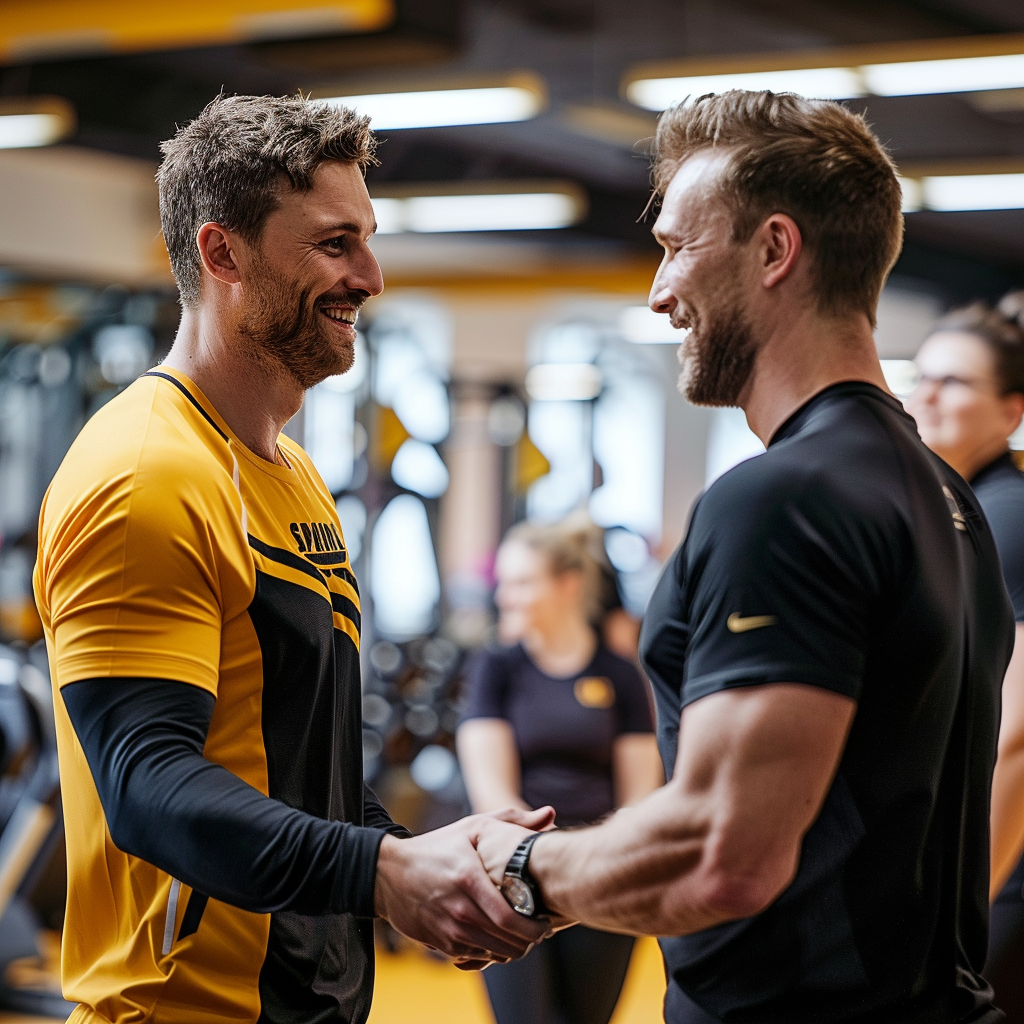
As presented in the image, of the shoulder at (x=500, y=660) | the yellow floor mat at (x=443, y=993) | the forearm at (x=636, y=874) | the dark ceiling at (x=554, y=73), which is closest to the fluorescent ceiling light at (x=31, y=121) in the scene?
the dark ceiling at (x=554, y=73)

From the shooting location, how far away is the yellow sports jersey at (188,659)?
143 cm

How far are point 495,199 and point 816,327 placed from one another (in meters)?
6.35

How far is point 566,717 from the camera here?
3836mm

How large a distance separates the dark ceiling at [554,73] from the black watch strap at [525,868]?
14.4ft

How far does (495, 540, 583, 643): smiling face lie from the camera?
4059 millimetres

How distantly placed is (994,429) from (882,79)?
2585mm

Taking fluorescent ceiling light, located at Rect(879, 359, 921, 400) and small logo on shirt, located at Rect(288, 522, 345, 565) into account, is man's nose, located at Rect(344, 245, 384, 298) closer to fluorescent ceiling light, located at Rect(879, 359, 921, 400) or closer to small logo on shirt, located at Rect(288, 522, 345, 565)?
small logo on shirt, located at Rect(288, 522, 345, 565)

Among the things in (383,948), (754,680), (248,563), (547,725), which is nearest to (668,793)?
(754,680)

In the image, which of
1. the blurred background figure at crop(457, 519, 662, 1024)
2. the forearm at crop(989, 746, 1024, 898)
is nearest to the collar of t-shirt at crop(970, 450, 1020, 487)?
the forearm at crop(989, 746, 1024, 898)

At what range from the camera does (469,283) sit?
1172 cm

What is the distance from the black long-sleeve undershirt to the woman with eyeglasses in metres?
1.47

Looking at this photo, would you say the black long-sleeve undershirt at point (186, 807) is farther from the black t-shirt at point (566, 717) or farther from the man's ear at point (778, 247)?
the black t-shirt at point (566, 717)

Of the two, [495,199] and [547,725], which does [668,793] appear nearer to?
[547,725]

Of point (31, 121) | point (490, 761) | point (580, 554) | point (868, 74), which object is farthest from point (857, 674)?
point (31, 121)
